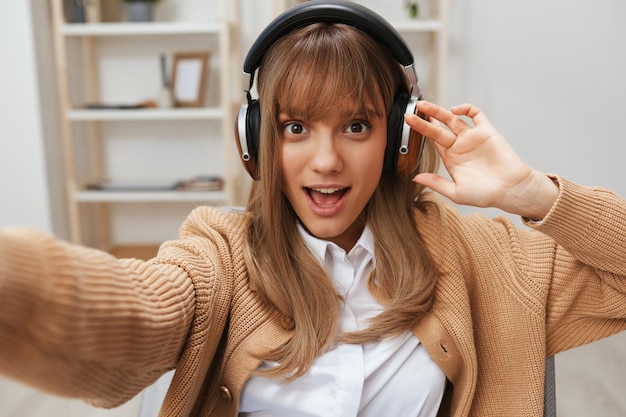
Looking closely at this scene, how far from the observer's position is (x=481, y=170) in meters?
0.92

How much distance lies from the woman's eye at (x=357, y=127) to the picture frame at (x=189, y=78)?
216 centimetres

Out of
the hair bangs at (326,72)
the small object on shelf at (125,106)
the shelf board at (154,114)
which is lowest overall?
the shelf board at (154,114)

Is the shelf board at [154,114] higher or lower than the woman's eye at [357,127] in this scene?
lower

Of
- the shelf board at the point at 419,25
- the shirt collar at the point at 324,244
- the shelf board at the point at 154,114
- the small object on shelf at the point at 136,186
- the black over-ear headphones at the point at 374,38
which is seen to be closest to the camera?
the black over-ear headphones at the point at 374,38

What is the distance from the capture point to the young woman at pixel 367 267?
0.88 m

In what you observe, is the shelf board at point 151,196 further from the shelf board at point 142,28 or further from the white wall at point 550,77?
the white wall at point 550,77

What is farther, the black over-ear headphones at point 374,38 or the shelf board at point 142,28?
the shelf board at point 142,28

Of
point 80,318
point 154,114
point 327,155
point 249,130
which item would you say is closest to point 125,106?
point 154,114

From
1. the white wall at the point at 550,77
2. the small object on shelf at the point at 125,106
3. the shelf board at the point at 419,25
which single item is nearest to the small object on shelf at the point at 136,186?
the small object on shelf at the point at 125,106

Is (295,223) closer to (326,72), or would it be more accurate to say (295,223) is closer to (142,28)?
(326,72)

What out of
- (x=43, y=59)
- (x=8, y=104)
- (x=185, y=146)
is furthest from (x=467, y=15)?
(x=8, y=104)

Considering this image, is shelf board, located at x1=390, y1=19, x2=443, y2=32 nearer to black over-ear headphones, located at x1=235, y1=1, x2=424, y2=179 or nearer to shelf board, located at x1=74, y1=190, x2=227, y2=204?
shelf board, located at x1=74, y1=190, x2=227, y2=204

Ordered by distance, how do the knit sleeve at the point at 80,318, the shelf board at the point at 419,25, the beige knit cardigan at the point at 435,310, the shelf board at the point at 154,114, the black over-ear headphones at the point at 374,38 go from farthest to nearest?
the shelf board at the point at 154,114
the shelf board at the point at 419,25
the black over-ear headphones at the point at 374,38
the beige knit cardigan at the point at 435,310
the knit sleeve at the point at 80,318

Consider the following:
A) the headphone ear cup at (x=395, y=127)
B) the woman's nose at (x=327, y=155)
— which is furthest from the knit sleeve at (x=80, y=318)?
the headphone ear cup at (x=395, y=127)
